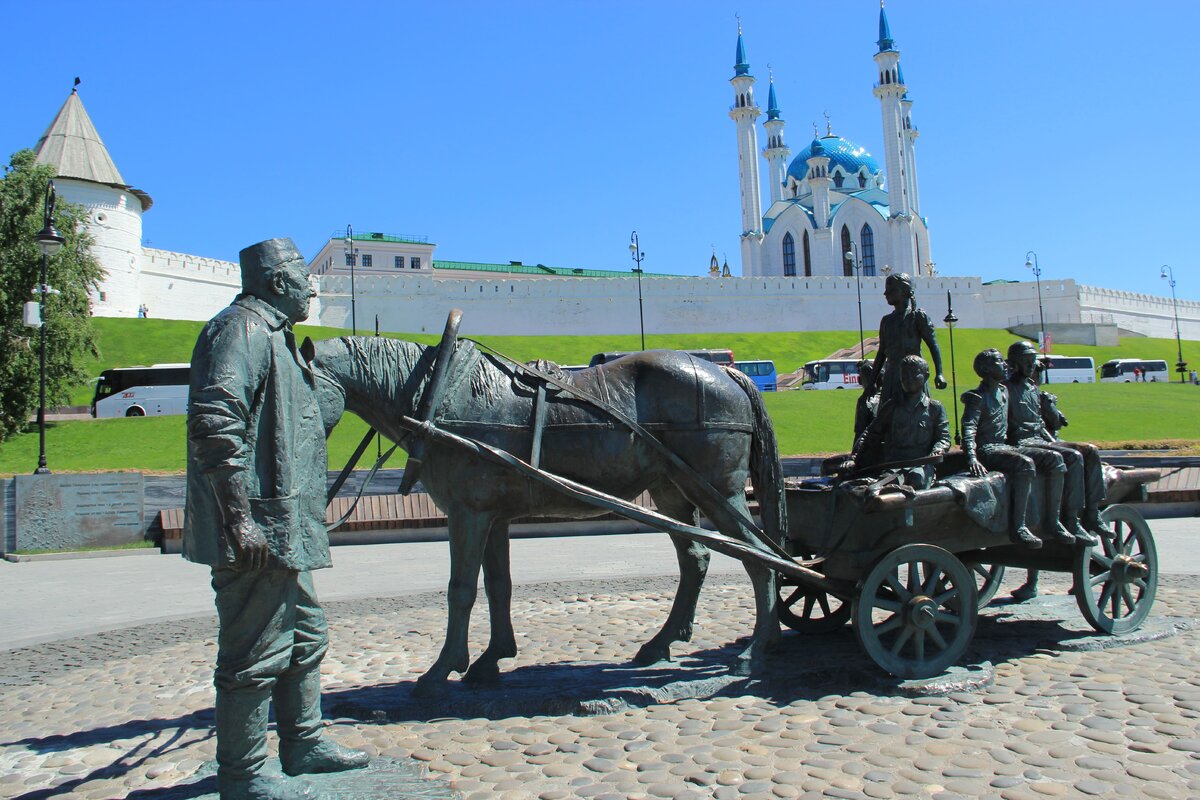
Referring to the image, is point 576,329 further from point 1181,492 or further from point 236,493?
point 236,493

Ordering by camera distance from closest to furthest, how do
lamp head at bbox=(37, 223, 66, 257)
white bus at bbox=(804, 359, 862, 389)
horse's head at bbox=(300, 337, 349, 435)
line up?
horse's head at bbox=(300, 337, 349, 435), lamp head at bbox=(37, 223, 66, 257), white bus at bbox=(804, 359, 862, 389)

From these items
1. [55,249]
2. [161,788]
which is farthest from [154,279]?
[161,788]

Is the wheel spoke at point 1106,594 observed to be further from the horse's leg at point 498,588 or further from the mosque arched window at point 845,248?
the mosque arched window at point 845,248

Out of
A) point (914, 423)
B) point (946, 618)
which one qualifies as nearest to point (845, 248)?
point (914, 423)

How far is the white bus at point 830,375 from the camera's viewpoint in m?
46.1

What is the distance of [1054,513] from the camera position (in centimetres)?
633

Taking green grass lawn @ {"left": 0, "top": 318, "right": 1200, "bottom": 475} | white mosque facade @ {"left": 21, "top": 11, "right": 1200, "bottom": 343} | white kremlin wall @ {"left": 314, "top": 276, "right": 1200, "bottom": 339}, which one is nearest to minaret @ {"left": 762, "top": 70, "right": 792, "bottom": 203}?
white mosque facade @ {"left": 21, "top": 11, "right": 1200, "bottom": 343}

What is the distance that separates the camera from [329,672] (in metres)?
6.37

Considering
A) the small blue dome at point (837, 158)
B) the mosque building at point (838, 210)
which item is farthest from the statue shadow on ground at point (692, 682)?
the small blue dome at point (837, 158)

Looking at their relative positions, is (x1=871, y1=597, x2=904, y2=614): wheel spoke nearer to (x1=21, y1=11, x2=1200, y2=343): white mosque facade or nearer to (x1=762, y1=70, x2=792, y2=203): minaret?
(x1=21, y1=11, x2=1200, y2=343): white mosque facade

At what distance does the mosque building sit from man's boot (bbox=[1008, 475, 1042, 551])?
81.2m

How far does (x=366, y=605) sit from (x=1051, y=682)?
20.1 ft

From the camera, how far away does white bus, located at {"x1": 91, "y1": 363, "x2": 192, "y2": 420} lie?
35.9 meters

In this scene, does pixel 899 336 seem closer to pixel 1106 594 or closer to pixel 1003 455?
pixel 1003 455
